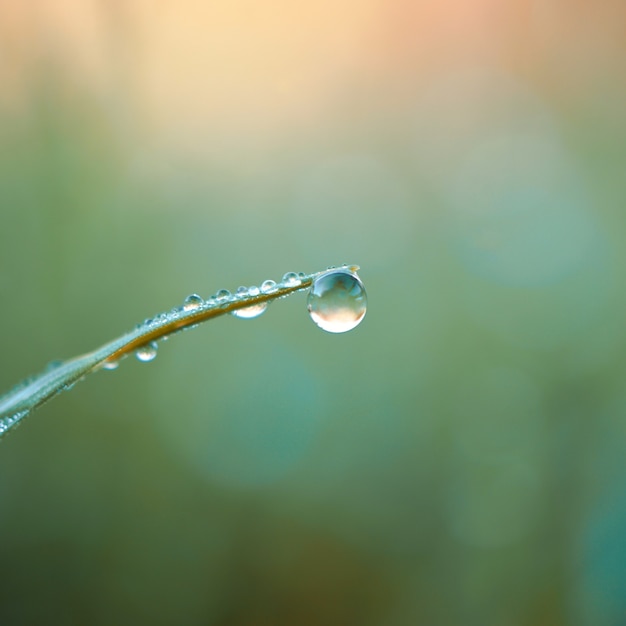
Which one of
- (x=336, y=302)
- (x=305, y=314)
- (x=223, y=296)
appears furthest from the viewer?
(x=305, y=314)

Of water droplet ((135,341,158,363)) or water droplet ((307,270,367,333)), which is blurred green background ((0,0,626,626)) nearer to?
water droplet ((307,270,367,333))

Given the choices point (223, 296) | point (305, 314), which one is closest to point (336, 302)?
point (223, 296)

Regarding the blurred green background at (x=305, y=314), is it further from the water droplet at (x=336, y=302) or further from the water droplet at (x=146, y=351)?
the water droplet at (x=146, y=351)

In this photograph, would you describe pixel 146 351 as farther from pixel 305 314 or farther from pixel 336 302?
pixel 305 314

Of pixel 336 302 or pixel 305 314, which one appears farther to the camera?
pixel 305 314

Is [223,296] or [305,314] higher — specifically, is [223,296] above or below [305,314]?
below

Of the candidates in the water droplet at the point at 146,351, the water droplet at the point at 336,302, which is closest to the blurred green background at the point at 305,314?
the water droplet at the point at 336,302

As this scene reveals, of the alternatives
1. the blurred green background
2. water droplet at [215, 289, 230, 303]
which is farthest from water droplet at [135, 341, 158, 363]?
the blurred green background

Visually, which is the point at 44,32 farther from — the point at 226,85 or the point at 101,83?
the point at 226,85
